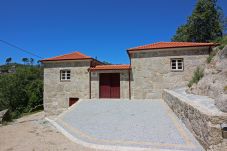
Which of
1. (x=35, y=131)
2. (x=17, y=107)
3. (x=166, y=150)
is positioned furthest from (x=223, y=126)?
(x=17, y=107)

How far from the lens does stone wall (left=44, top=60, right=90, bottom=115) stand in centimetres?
1759

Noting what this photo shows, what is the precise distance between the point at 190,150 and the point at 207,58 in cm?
1163

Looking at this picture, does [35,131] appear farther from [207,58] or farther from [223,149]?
[207,58]

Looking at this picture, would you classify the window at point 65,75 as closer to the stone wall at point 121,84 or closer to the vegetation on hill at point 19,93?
the stone wall at point 121,84

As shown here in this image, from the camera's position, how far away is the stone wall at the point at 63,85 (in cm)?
1759

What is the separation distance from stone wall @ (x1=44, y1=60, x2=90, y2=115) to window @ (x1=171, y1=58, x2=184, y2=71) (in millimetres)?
8068

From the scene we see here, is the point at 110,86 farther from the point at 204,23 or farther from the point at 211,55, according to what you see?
the point at 204,23

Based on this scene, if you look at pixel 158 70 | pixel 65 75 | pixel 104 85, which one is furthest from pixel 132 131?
pixel 65 75

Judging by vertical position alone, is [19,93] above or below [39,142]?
below

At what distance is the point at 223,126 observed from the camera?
4.36 m

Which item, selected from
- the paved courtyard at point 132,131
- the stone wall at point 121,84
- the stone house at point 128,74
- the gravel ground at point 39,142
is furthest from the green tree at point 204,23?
the gravel ground at point 39,142

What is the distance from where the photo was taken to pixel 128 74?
16.5m

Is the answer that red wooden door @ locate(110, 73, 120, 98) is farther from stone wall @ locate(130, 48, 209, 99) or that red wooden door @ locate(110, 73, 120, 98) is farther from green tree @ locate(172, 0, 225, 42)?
green tree @ locate(172, 0, 225, 42)

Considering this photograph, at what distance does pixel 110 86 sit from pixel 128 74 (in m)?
2.18
